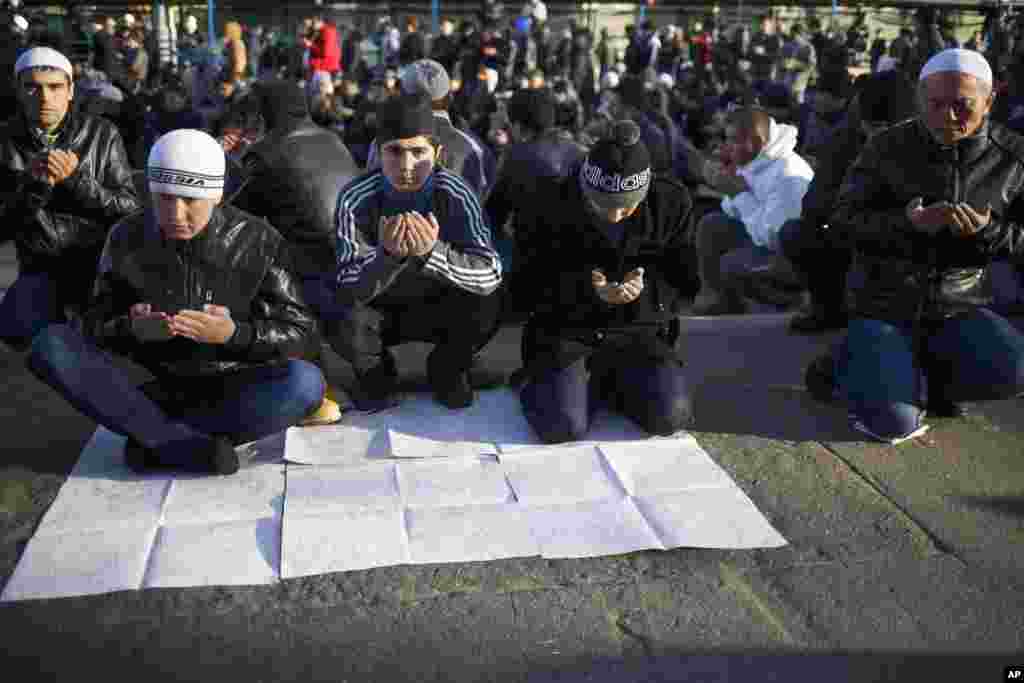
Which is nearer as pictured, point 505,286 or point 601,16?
point 505,286

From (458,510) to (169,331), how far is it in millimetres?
1105

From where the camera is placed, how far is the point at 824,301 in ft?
18.2

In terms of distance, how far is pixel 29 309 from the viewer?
194 inches

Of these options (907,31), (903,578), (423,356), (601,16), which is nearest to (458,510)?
(903,578)

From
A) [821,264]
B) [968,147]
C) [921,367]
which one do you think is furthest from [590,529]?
[821,264]

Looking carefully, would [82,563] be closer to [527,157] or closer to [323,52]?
[527,157]

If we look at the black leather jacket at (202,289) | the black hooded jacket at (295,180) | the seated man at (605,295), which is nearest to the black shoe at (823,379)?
the seated man at (605,295)

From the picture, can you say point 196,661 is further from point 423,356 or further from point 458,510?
point 423,356

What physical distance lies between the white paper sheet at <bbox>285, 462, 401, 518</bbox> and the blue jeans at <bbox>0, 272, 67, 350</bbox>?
185 cm

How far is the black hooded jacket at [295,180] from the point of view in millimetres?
5148

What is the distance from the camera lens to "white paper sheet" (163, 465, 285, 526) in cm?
341

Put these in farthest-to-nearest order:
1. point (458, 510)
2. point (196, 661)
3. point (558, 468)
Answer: point (558, 468) → point (458, 510) → point (196, 661)

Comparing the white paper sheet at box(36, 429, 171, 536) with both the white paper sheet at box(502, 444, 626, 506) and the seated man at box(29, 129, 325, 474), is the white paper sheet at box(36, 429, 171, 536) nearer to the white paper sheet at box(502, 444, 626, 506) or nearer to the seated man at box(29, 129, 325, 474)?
the seated man at box(29, 129, 325, 474)

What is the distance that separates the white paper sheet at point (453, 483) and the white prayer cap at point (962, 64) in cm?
217
